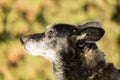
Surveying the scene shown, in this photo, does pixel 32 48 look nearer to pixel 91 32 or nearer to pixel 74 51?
pixel 74 51

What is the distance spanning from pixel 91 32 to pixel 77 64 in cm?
47

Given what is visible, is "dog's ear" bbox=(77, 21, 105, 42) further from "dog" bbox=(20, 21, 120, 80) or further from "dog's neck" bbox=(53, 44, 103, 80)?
"dog's neck" bbox=(53, 44, 103, 80)

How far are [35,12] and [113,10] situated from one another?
1.43 meters

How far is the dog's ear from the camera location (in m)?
8.63

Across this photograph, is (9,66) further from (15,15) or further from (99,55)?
(99,55)

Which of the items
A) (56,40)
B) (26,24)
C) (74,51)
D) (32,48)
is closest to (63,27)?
(56,40)

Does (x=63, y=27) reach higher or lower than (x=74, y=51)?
higher

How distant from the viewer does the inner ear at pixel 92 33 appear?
8633 millimetres

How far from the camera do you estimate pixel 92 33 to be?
8672 mm

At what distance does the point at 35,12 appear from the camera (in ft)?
40.5

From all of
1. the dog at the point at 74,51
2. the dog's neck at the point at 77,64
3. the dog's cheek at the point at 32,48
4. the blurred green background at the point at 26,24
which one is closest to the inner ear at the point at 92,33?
the dog at the point at 74,51

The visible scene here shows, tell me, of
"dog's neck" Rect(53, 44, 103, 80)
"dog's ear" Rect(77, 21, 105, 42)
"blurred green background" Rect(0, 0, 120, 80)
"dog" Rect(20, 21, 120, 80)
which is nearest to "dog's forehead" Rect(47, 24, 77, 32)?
"dog" Rect(20, 21, 120, 80)

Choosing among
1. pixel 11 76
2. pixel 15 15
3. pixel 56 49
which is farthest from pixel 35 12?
pixel 56 49

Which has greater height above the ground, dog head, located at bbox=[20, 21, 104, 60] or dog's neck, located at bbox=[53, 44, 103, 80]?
dog head, located at bbox=[20, 21, 104, 60]
